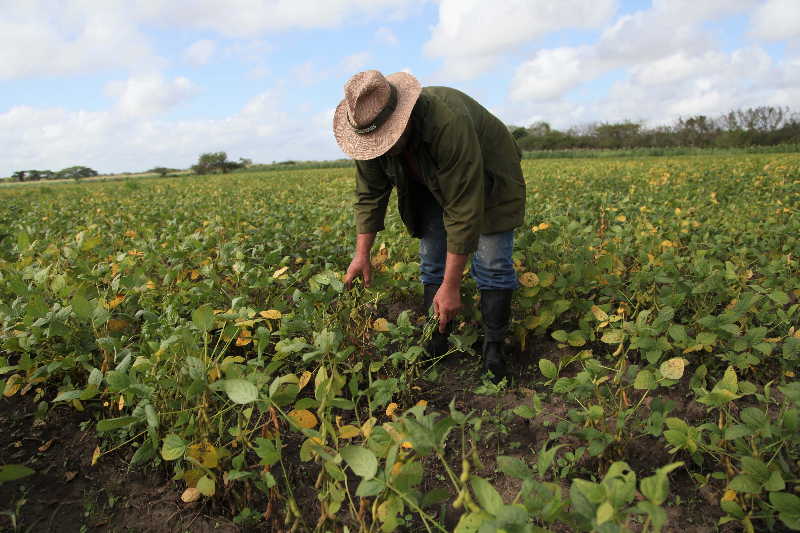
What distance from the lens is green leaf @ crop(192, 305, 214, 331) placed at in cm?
150

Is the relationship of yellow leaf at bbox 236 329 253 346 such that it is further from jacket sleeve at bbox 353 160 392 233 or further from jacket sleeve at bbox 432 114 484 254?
jacket sleeve at bbox 432 114 484 254

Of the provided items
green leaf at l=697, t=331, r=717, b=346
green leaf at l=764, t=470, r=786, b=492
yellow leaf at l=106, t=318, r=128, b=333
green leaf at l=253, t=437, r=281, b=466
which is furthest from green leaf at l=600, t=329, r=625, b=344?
yellow leaf at l=106, t=318, r=128, b=333

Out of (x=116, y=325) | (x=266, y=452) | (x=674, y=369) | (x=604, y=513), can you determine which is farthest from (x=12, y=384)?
(x=674, y=369)

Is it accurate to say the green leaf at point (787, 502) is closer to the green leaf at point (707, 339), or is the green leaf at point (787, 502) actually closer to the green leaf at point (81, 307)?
the green leaf at point (707, 339)

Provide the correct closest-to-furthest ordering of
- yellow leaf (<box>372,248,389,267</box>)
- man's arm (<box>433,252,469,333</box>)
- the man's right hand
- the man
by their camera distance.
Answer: the man, man's arm (<box>433,252,469,333</box>), the man's right hand, yellow leaf (<box>372,248,389,267</box>)

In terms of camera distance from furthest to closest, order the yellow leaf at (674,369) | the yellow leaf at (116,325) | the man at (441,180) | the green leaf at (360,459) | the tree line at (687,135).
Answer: the tree line at (687,135)
the yellow leaf at (116,325)
the man at (441,180)
the yellow leaf at (674,369)
the green leaf at (360,459)

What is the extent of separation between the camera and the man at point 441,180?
1825 millimetres

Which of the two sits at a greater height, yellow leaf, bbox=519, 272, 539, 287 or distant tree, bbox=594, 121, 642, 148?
distant tree, bbox=594, 121, 642, 148

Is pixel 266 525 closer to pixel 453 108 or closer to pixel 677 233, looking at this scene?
pixel 453 108

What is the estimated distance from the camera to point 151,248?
323cm

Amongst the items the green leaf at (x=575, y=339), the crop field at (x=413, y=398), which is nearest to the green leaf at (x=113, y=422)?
the crop field at (x=413, y=398)

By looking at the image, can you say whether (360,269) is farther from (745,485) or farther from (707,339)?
(745,485)

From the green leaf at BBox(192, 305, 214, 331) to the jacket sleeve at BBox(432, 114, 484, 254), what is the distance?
0.93 meters

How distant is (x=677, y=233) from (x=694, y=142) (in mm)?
43933
